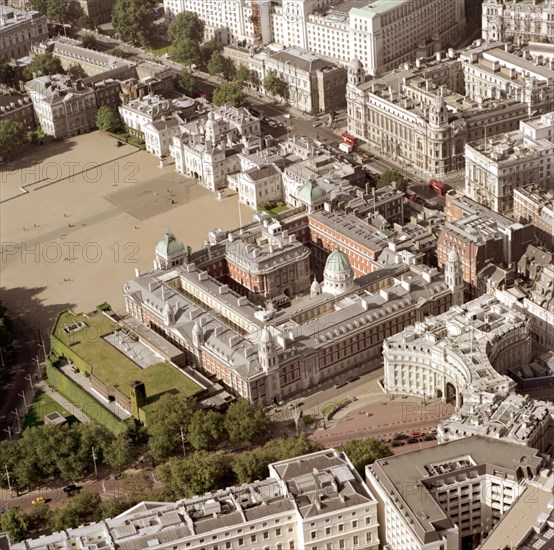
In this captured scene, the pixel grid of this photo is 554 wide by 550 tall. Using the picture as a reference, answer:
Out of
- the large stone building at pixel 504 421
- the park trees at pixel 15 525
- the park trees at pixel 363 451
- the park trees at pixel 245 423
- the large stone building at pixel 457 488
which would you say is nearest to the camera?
the large stone building at pixel 457 488

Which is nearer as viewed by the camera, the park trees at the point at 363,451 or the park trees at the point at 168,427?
the park trees at the point at 363,451

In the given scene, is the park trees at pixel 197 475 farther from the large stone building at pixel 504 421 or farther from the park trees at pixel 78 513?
the large stone building at pixel 504 421

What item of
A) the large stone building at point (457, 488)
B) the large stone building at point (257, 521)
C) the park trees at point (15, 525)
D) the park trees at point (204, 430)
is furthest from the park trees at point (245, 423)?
the park trees at point (15, 525)

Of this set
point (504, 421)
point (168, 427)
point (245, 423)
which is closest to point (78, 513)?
point (168, 427)

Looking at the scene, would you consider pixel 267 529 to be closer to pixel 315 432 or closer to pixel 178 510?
pixel 178 510

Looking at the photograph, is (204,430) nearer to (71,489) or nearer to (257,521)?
(71,489)

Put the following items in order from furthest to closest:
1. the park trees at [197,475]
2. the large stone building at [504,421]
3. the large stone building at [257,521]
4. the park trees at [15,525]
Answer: the park trees at [197,475], the large stone building at [504,421], the park trees at [15,525], the large stone building at [257,521]
